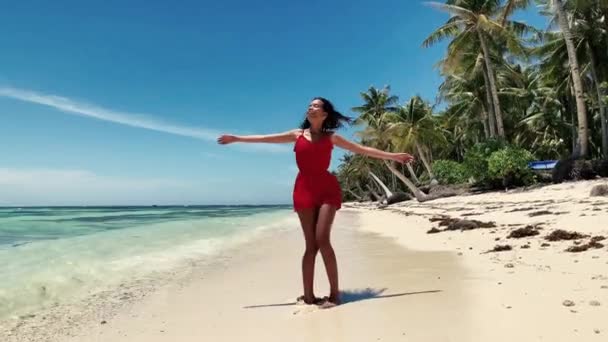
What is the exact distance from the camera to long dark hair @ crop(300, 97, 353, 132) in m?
4.12

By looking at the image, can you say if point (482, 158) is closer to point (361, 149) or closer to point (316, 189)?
point (361, 149)

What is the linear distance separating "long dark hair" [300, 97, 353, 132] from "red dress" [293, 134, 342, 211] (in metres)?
0.18

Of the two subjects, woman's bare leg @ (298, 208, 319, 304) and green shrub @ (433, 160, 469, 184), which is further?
green shrub @ (433, 160, 469, 184)

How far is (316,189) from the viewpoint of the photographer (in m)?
3.97

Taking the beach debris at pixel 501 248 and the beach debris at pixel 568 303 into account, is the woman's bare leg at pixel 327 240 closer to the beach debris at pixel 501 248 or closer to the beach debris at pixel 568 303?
the beach debris at pixel 568 303

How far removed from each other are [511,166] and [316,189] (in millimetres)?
22922

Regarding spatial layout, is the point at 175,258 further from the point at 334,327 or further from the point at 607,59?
the point at 607,59

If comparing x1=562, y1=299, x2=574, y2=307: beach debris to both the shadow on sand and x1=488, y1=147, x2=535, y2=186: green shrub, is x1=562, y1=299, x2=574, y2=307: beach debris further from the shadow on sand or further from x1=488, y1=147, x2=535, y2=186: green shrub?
x1=488, y1=147, x2=535, y2=186: green shrub

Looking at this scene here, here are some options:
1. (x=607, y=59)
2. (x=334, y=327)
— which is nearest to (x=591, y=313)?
Answer: (x=334, y=327)

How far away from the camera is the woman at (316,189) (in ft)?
12.9

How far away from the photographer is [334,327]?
10.3ft

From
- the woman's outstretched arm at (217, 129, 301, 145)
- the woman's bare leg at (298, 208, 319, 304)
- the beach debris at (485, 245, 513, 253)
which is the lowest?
the beach debris at (485, 245, 513, 253)

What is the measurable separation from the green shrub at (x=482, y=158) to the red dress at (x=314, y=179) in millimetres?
24011

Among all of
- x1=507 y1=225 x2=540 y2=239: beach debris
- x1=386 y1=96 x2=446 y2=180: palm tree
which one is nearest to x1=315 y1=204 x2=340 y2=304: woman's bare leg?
x1=507 y1=225 x2=540 y2=239: beach debris
